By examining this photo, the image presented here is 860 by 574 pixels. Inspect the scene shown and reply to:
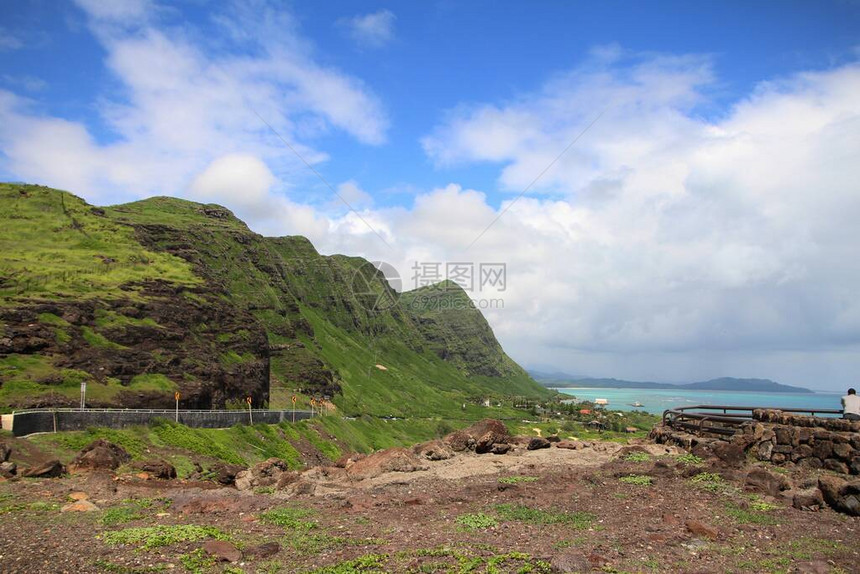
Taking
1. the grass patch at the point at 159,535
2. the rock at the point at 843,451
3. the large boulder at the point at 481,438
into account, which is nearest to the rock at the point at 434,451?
the large boulder at the point at 481,438

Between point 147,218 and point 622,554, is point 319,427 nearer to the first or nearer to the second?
point 622,554

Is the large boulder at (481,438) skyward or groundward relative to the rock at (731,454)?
groundward

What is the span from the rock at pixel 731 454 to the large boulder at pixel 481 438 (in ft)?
37.2

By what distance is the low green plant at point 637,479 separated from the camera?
20.5 metres

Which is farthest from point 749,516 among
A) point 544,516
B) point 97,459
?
point 97,459

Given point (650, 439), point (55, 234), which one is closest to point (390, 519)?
point (650, 439)

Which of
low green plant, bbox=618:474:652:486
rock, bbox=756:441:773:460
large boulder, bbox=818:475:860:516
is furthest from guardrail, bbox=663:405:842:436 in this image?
large boulder, bbox=818:475:860:516

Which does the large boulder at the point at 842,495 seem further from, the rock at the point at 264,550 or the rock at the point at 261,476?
the rock at the point at 261,476

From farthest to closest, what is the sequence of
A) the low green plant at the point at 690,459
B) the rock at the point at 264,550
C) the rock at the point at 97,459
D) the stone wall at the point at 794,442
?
the rock at the point at 97,459 < the low green plant at the point at 690,459 < the stone wall at the point at 794,442 < the rock at the point at 264,550

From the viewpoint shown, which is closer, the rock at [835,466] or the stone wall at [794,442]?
the rock at [835,466]

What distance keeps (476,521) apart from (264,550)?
19.9 feet

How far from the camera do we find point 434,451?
2912 centimetres

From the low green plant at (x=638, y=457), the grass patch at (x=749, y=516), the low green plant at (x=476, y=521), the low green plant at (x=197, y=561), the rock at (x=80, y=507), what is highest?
the grass patch at (x=749, y=516)

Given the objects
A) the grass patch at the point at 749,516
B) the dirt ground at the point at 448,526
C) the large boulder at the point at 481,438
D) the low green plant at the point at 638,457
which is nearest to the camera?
the dirt ground at the point at 448,526
